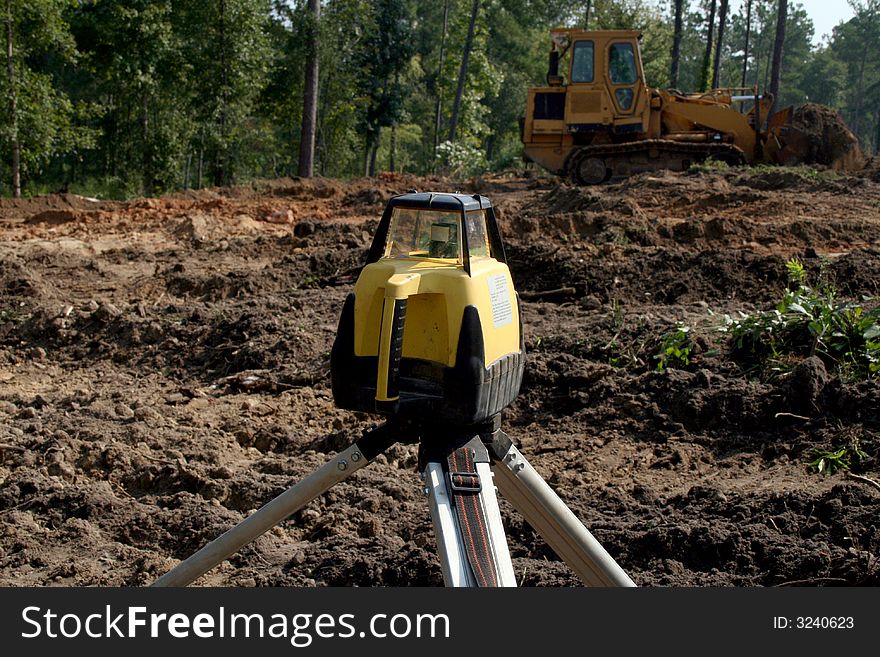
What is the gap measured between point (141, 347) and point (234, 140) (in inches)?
711

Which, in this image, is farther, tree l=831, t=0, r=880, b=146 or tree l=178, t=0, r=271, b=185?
tree l=831, t=0, r=880, b=146

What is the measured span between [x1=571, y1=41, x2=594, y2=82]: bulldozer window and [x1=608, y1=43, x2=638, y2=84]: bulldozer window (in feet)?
1.31

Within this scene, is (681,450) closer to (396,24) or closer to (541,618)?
(541,618)

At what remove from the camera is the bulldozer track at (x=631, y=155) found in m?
18.5

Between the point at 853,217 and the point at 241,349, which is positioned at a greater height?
the point at 853,217

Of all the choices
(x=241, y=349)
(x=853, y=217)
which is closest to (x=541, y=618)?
(x=241, y=349)

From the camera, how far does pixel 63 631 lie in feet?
5.95

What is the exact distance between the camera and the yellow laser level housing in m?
1.99

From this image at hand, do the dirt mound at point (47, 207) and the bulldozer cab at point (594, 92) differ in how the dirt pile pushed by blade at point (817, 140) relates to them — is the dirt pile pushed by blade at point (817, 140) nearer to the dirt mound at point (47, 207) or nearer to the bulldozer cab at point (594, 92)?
the bulldozer cab at point (594, 92)

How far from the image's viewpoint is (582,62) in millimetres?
18781

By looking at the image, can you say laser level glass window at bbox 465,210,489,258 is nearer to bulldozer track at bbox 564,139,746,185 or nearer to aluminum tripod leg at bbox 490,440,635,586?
aluminum tripod leg at bbox 490,440,635,586

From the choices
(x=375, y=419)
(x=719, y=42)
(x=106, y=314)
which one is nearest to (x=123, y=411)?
(x=375, y=419)

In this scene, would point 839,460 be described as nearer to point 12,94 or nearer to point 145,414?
point 145,414

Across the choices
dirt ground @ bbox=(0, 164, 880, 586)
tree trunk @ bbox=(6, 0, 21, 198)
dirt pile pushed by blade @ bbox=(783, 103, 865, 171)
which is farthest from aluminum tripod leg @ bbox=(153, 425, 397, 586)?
tree trunk @ bbox=(6, 0, 21, 198)
